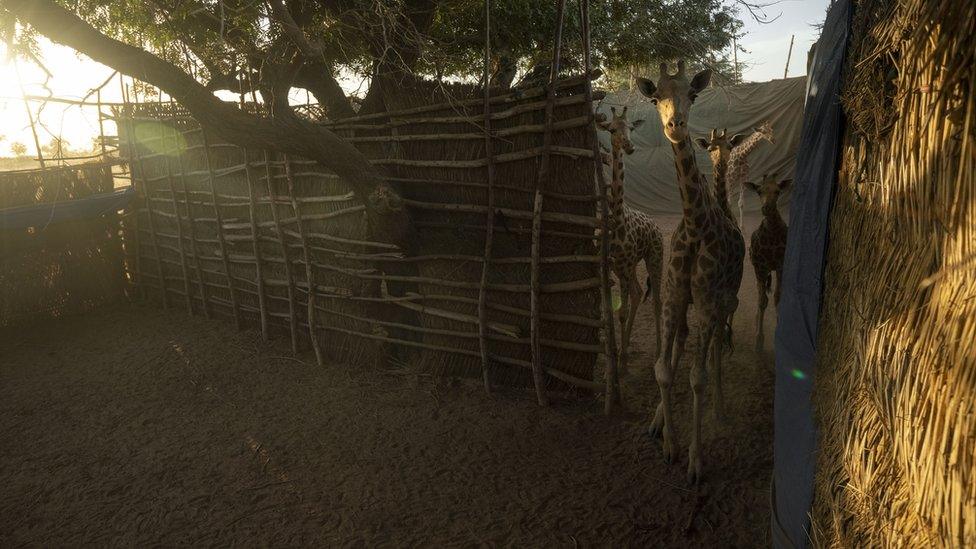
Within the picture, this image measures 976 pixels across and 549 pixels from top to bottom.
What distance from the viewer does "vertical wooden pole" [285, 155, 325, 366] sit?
591 cm

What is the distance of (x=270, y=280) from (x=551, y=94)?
13.0 ft

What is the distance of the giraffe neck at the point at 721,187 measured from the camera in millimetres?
4695

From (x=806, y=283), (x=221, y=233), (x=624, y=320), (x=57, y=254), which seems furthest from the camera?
(x=57, y=254)

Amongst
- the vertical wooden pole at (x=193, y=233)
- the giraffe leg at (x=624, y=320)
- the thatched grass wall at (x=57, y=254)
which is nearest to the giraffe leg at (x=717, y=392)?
the giraffe leg at (x=624, y=320)

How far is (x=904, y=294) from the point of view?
176 cm

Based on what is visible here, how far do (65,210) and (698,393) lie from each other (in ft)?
26.7

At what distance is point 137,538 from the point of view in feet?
11.8

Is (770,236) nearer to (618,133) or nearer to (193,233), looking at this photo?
(618,133)

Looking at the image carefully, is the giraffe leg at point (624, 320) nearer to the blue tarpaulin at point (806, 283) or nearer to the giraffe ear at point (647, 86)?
the giraffe ear at point (647, 86)

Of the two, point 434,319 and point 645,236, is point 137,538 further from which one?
point 645,236

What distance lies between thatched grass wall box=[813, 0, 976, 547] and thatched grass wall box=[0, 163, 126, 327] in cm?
900

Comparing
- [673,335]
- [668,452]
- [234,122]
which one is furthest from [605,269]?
[234,122]

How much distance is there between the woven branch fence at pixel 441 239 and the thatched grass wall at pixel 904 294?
2.29 metres

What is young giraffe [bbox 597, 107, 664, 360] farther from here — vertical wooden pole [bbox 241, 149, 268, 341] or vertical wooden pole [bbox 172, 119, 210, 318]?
vertical wooden pole [bbox 172, 119, 210, 318]
